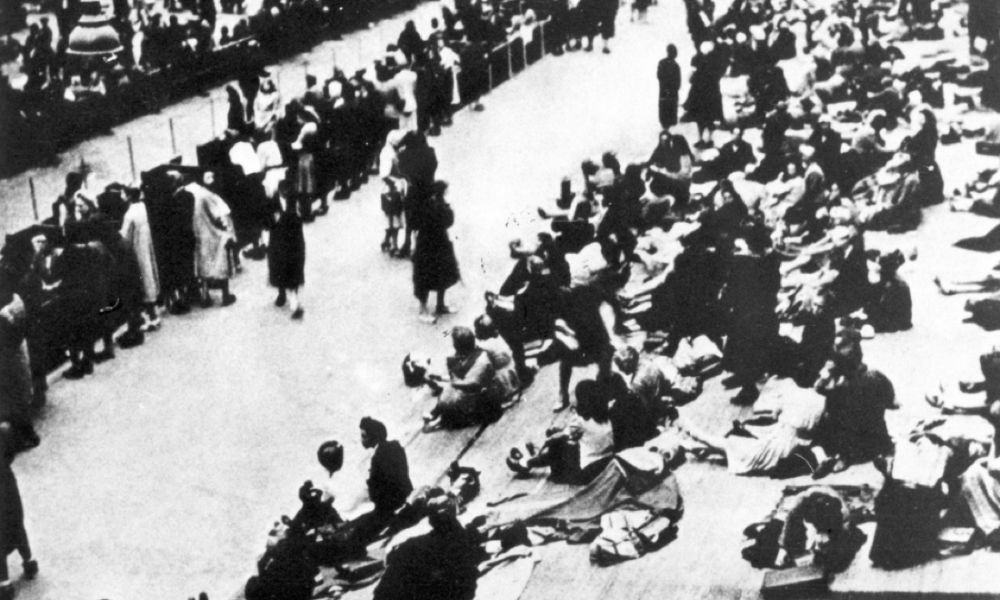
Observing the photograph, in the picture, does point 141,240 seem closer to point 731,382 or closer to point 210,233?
point 210,233

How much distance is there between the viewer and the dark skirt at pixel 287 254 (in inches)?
648

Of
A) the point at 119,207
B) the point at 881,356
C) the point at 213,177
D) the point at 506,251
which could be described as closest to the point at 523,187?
the point at 506,251

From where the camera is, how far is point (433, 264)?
16562 mm

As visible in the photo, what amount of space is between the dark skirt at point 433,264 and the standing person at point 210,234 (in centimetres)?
219

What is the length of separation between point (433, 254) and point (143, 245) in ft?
10.4

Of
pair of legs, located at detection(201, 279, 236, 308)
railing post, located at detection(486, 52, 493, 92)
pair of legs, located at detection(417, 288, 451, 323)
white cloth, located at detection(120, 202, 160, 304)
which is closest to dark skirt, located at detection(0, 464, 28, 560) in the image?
white cloth, located at detection(120, 202, 160, 304)

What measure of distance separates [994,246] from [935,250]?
709 millimetres

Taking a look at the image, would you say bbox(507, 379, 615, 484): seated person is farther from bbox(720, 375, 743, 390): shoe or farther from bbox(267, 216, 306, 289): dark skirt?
bbox(267, 216, 306, 289): dark skirt

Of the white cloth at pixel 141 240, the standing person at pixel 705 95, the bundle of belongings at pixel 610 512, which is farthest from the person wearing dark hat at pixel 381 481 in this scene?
the standing person at pixel 705 95

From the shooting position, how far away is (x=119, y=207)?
16.6 m

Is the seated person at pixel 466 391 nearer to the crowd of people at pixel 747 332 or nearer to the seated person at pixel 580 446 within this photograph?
the crowd of people at pixel 747 332

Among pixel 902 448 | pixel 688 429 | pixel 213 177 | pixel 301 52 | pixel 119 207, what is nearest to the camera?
pixel 902 448

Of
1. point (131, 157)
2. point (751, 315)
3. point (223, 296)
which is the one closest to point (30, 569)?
point (223, 296)

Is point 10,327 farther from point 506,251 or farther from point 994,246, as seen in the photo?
point 994,246
